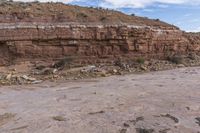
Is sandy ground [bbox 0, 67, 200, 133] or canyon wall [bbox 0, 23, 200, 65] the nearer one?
sandy ground [bbox 0, 67, 200, 133]

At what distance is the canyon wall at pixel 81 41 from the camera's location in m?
22.8

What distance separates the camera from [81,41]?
24.5 meters

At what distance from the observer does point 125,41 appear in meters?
25.5

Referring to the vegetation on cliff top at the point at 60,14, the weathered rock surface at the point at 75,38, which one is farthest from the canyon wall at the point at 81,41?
the vegetation on cliff top at the point at 60,14

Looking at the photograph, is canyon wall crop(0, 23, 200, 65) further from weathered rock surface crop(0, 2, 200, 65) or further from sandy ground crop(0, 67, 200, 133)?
sandy ground crop(0, 67, 200, 133)

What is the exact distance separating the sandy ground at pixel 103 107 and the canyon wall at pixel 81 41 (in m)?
5.10

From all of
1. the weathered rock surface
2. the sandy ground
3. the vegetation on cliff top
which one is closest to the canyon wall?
the weathered rock surface

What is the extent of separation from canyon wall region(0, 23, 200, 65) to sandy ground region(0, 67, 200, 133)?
16.7 feet

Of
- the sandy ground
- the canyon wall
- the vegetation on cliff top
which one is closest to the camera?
the sandy ground

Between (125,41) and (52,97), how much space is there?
38.3 feet

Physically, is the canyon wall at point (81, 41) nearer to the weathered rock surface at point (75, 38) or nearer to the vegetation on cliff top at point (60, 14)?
the weathered rock surface at point (75, 38)

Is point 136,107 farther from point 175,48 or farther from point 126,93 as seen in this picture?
point 175,48

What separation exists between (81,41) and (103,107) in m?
12.3

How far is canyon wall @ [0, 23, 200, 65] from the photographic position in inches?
899
